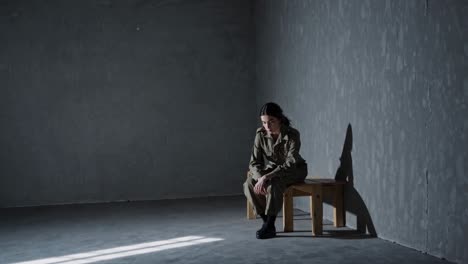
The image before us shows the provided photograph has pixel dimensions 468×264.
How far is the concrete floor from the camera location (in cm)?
356

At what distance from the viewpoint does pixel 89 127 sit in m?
6.55

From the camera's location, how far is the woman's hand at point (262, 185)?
14.0 ft

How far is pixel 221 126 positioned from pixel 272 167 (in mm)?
2432

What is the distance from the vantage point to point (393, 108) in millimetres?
3846

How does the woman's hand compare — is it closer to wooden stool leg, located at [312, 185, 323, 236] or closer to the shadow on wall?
wooden stool leg, located at [312, 185, 323, 236]

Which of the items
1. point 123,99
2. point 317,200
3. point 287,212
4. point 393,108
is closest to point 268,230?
point 287,212

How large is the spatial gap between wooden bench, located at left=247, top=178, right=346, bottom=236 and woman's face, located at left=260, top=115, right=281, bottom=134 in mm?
474

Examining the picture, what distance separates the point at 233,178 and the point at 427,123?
12.4 feet

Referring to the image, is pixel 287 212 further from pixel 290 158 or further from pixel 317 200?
pixel 290 158

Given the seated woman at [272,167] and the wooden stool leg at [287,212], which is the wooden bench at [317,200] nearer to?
the wooden stool leg at [287,212]

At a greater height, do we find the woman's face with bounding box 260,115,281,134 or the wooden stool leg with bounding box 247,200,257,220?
the woman's face with bounding box 260,115,281,134

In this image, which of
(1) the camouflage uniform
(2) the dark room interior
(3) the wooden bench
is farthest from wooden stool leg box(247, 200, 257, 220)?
(3) the wooden bench

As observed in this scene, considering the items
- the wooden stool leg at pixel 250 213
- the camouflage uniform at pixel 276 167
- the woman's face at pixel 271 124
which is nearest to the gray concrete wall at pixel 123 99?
the wooden stool leg at pixel 250 213

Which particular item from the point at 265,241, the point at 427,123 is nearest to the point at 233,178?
the point at 265,241
